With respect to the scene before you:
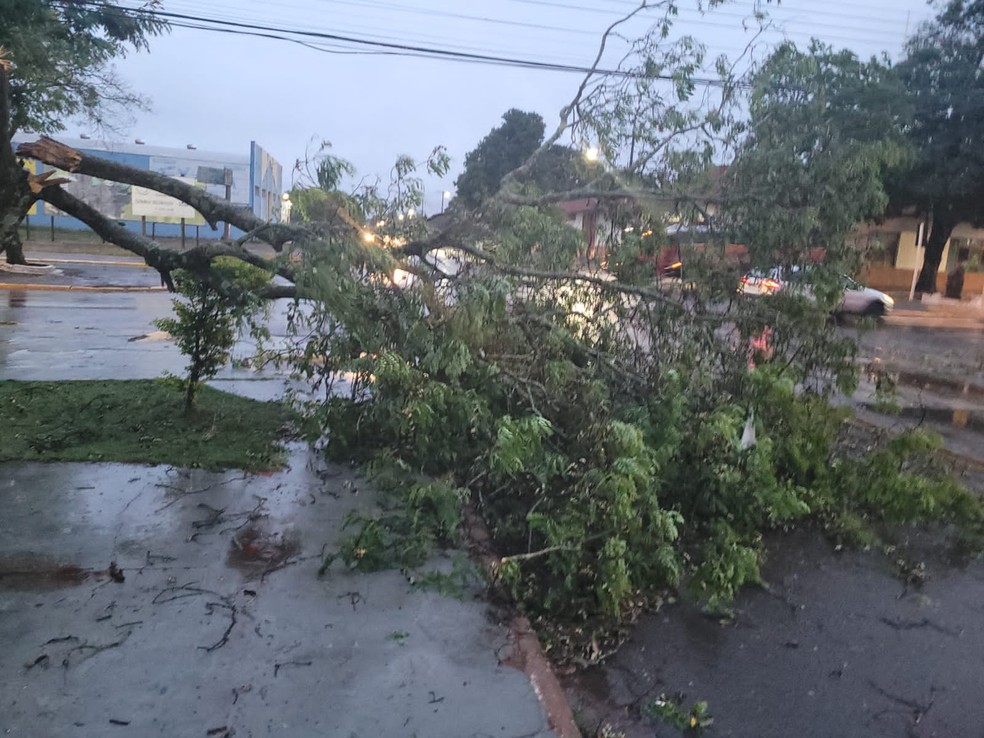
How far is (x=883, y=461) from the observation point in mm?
5555

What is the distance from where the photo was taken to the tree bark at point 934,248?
2602cm

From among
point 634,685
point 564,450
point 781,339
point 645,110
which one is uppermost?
point 645,110

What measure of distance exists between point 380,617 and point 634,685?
48.2 inches

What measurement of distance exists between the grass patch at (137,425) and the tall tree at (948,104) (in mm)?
21052

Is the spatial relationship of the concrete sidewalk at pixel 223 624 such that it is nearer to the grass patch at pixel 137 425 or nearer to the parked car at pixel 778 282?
the grass patch at pixel 137 425

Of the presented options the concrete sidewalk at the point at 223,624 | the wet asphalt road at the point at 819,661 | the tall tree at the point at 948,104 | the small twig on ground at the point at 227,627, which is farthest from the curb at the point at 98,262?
the wet asphalt road at the point at 819,661

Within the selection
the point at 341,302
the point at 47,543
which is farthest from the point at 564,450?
the point at 47,543

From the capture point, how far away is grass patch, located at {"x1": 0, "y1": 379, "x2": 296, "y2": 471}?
626 centimetres

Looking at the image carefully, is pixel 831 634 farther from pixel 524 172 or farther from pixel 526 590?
pixel 524 172

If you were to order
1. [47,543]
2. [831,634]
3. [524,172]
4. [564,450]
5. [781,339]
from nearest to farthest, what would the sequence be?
1. [831,634]
2. [47,543]
3. [564,450]
4. [781,339]
5. [524,172]

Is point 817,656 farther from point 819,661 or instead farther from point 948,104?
point 948,104

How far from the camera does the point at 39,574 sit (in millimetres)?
4301

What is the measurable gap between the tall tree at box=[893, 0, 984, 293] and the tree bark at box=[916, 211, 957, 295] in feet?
5.76

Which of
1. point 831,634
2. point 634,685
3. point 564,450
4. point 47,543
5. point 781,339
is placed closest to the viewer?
point 634,685
